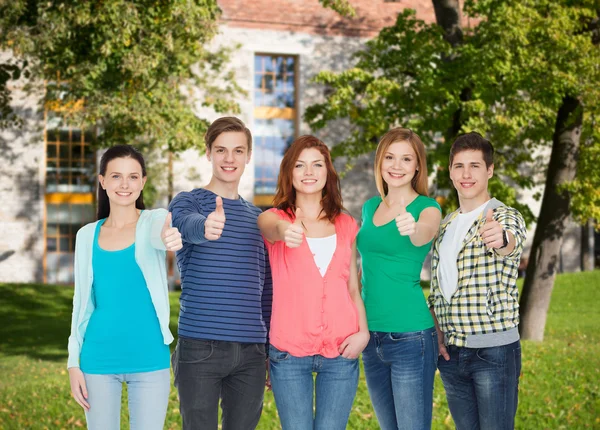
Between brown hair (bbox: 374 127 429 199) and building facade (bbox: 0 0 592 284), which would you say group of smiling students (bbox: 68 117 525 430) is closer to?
brown hair (bbox: 374 127 429 199)

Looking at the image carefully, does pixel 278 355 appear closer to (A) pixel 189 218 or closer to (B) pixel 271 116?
(A) pixel 189 218

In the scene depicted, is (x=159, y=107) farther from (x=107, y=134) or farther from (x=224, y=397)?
(x=224, y=397)

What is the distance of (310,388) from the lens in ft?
13.0

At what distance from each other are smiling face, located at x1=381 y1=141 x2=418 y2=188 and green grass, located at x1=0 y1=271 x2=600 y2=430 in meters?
4.51

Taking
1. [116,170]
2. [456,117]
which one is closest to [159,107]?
[456,117]

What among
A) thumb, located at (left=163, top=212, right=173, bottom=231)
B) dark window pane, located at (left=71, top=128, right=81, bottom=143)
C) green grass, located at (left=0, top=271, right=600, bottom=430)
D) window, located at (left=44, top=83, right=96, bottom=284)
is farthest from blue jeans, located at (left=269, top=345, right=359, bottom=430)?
dark window pane, located at (left=71, top=128, right=81, bottom=143)

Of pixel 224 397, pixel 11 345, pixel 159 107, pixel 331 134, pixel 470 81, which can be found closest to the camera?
pixel 224 397

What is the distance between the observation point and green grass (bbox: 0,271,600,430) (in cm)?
857

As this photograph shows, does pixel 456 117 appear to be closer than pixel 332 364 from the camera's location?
No

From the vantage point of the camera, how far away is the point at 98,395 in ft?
12.8

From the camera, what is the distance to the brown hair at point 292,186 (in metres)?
4.10

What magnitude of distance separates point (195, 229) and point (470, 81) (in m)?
10.8

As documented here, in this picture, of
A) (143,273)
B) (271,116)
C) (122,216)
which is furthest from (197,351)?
(271,116)

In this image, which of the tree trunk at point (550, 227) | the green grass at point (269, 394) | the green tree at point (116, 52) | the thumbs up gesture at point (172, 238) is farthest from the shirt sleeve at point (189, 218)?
the tree trunk at point (550, 227)
